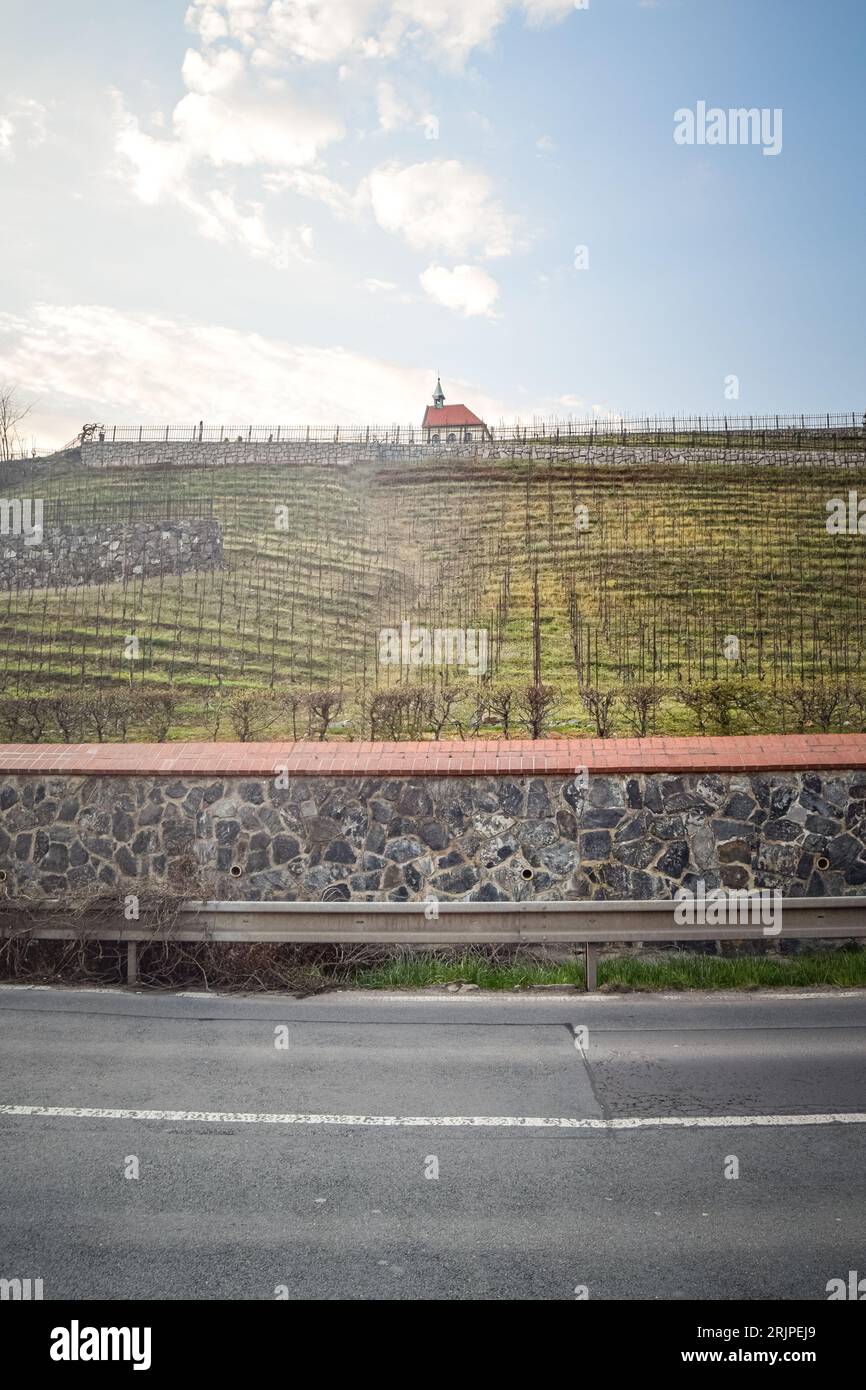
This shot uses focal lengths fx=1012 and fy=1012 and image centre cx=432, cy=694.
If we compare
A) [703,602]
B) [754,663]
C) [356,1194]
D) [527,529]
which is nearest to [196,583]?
[527,529]

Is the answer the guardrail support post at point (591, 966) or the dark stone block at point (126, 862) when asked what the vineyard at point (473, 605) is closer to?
the dark stone block at point (126, 862)

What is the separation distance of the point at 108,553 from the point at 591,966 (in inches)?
1193

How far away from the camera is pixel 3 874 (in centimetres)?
1030

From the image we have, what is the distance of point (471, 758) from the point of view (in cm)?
1018

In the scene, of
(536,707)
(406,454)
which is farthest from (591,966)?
(406,454)

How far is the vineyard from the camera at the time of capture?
58.6 ft

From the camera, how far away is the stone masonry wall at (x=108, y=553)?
33875 millimetres

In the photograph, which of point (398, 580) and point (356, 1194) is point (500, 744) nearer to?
point (356, 1194)

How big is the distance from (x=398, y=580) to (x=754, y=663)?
43.2 feet

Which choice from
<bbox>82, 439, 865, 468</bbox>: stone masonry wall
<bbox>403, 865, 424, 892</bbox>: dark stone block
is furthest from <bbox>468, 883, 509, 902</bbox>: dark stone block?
<bbox>82, 439, 865, 468</bbox>: stone masonry wall

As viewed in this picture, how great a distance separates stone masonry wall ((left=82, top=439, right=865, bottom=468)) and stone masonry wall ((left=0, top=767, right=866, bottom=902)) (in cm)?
3966

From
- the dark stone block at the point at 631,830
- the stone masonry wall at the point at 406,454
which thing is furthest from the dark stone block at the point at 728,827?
the stone masonry wall at the point at 406,454

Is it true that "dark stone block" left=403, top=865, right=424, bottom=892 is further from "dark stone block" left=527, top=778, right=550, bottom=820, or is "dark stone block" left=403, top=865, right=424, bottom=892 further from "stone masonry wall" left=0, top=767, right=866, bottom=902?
"dark stone block" left=527, top=778, right=550, bottom=820

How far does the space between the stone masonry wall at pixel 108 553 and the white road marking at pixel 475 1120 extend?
2880 centimetres
